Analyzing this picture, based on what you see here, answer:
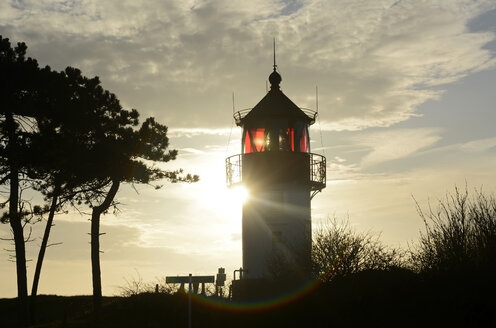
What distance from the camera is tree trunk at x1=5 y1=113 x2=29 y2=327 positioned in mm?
28797

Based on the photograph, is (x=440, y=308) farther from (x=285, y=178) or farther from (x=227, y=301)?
(x=285, y=178)

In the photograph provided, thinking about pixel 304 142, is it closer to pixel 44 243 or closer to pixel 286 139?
pixel 286 139

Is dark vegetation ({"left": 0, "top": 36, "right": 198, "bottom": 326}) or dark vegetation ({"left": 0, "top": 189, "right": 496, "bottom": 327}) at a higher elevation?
dark vegetation ({"left": 0, "top": 36, "right": 198, "bottom": 326})

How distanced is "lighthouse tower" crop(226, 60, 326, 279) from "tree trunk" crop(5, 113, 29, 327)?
938cm

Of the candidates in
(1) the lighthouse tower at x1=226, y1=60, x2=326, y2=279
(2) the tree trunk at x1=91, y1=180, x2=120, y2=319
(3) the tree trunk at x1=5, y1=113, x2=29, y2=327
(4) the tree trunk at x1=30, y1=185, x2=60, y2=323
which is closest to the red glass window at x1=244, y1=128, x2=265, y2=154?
(1) the lighthouse tower at x1=226, y1=60, x2=326, y2=279

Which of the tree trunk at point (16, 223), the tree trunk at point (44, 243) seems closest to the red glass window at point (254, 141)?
the tree trunk at point (44, 243)

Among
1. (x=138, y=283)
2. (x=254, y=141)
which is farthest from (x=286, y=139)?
(x=138, y=283)

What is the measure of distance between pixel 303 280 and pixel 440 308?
5235mm

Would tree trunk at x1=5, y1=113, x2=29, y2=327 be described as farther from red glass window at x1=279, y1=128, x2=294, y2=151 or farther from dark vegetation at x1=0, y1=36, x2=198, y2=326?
red glass window at x1=279, y1=128, x2=294, y2=151

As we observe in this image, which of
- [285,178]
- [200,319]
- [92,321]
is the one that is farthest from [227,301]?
[285,178]

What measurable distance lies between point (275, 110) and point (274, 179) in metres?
3.09

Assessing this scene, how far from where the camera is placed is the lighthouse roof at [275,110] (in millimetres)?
30253

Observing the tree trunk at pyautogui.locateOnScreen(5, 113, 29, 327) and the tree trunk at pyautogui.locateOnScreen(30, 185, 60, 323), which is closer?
the tree trunk at pyautogui.locateOnScreen(5, 113, 29, 327)

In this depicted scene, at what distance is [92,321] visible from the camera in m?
24.9
